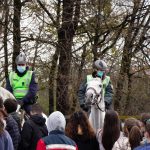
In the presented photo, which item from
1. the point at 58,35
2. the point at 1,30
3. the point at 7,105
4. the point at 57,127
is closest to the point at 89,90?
the point at 7,105

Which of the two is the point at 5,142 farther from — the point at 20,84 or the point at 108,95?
the point at 20,84

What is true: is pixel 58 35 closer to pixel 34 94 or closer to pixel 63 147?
pixel 34 94

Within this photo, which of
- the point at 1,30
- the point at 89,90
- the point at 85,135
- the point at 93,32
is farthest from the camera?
the point at 93,32

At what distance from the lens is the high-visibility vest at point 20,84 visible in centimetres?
1002

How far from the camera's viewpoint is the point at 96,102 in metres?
8.60

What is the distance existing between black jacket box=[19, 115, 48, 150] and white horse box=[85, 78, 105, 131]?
146 centimetres

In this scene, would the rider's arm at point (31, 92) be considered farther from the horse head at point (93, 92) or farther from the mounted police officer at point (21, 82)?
the horse head at point (93, 92)

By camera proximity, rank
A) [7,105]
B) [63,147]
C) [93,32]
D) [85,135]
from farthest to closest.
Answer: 1. [93,32]
2. [7,105]
3. [85,135]
4. [63,147]

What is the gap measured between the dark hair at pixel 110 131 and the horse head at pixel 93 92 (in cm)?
166

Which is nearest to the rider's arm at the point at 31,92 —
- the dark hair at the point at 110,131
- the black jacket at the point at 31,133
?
the black jacket at the point at 31,133

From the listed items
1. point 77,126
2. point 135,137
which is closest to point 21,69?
point 77,126

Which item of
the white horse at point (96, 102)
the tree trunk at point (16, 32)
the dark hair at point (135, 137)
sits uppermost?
the tree trunk at point (16, 32)

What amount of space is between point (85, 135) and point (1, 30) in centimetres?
1121

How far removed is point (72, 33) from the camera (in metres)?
19.9
